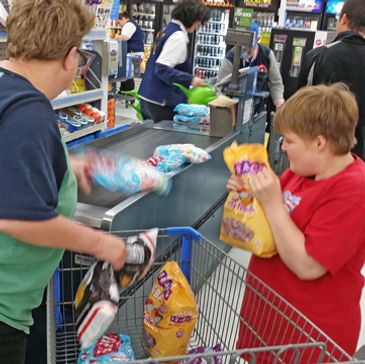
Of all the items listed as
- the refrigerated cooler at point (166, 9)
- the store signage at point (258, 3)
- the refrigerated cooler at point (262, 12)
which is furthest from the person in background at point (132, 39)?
the store signage at point (258, 3)

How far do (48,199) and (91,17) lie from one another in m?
0.52

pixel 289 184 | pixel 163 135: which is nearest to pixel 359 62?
pixel 163 135

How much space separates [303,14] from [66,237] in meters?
9.55

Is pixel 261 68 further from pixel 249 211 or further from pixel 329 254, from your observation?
pixel 329 254

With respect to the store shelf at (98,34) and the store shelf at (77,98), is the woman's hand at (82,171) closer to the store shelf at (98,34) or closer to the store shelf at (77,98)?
the store shelf at (77,98)

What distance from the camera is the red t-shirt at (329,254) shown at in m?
1.41

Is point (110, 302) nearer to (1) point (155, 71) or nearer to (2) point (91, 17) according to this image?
(2) point (91, 17)

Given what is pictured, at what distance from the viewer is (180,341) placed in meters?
1.64

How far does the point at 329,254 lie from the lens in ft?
4.67

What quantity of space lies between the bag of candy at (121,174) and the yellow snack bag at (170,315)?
14.0 inches

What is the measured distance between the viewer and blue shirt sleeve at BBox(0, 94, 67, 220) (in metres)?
1.10

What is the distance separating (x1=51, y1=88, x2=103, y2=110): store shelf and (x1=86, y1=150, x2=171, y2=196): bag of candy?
1.89 meters

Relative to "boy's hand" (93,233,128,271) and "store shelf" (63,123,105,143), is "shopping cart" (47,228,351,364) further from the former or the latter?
"store shelf" (63,123,105,143)

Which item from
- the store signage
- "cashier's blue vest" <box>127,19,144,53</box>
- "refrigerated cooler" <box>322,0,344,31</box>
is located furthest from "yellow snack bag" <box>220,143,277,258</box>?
the store signage
